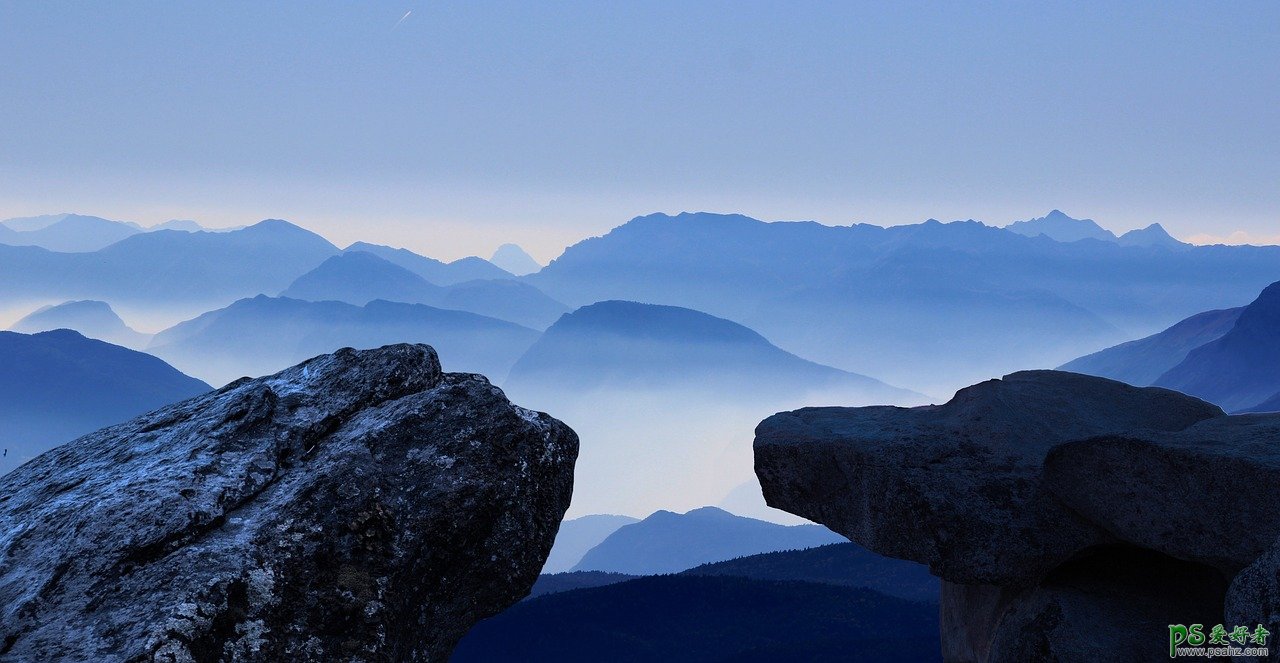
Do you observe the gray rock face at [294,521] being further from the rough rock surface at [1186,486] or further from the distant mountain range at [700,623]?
the distant mountain range at [700,623]

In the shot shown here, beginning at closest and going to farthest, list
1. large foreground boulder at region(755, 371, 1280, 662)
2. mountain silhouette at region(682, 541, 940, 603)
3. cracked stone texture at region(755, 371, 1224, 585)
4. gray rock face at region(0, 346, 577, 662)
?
gray rock face at region(0, 346, 577, 662), large foreground boulder at region(755, 371, 1280, 662), cracked stone texture at region(755, 371, 1224, 585), mountain silhouette at region(682, 541, 940, 603)

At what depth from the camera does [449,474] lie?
10.0 metres

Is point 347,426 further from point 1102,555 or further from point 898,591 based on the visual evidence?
point 898,591

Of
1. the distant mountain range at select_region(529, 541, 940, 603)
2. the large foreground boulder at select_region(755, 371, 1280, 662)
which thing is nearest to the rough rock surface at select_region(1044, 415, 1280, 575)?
the large foreground boulder at select_region(755, 371, 1280, 662)

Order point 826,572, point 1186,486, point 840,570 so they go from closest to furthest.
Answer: point 1186,486
point 840,570
point 826,572

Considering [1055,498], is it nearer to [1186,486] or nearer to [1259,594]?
[1186,486]

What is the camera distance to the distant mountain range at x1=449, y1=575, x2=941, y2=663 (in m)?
46.7

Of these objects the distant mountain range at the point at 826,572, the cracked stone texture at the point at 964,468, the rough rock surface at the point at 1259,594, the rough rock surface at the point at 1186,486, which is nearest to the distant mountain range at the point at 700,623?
the distant mountain range at the point at 826,572

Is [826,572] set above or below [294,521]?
below

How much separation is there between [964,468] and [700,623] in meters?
38.7

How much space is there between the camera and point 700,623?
50.8 m

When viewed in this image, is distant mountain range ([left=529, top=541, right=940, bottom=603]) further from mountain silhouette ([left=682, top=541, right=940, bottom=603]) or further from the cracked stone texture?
the cracked stone texture

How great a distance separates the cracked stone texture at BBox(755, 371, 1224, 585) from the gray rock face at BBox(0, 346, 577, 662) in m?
5.00

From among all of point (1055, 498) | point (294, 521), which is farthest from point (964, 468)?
point (294, 521)
